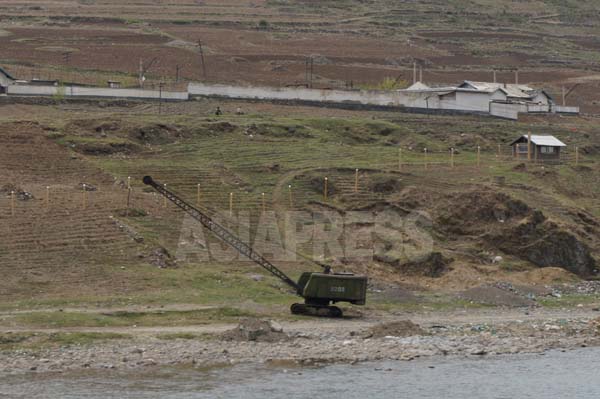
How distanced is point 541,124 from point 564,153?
40.2 feet

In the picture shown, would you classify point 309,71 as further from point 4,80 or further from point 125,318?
point 125,318

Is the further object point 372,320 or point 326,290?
point 372,320

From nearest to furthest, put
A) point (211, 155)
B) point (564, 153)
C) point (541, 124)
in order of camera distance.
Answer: point (211, 155), point (564, 153), point (541, 124)

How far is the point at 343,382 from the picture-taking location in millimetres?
37375

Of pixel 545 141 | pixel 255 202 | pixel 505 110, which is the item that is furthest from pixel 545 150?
pixel 255 202

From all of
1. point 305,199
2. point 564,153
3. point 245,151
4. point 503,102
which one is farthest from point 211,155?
point 503,102

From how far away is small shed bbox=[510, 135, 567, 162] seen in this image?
2889 inches

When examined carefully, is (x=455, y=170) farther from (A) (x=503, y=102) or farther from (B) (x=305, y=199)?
(A) (x=503, y=102)

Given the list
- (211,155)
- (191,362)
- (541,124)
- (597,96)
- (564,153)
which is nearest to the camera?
(191,362)

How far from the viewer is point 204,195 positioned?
5859 cm

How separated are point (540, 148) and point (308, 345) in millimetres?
35642

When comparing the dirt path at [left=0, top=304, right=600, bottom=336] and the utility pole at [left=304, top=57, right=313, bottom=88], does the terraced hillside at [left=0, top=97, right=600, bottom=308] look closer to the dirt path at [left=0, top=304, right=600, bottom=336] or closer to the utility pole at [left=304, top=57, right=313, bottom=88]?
the dirt path at [left=0, top=304, right=600, bottom=336]

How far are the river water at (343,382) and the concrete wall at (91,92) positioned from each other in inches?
1799

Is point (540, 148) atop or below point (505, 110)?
below
